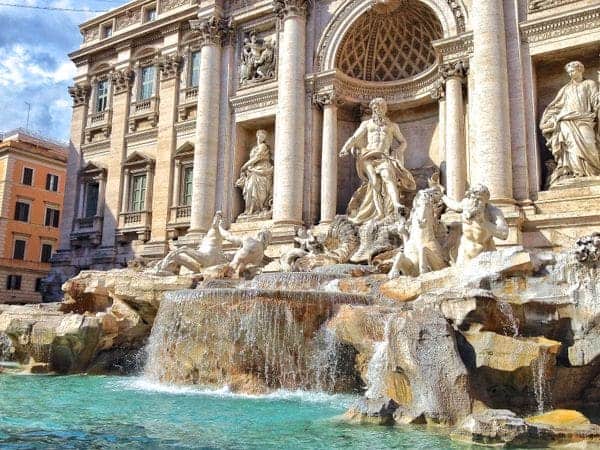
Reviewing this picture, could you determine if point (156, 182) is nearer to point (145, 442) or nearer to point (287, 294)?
point (287, 294)

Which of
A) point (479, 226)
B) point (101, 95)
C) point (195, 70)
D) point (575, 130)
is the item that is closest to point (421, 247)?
point (479, 226)

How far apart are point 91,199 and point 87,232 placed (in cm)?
171

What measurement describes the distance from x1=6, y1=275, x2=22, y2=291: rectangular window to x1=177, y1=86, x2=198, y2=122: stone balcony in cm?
2318

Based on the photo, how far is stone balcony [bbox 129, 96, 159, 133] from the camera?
23.4m

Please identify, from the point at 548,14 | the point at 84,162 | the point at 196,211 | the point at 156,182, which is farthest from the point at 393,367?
the point at 84,162

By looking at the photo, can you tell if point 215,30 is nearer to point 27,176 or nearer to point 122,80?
point 122,80

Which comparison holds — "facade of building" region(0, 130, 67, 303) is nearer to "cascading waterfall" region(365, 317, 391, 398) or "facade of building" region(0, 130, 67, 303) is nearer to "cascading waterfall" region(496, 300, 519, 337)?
"cascading waterfall" region(365, 317, 391, 398)

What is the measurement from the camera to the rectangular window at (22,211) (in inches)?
1596

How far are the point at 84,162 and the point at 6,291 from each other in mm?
17666

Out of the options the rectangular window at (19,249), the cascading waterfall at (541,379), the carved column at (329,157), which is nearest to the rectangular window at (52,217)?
the rectangular window at (19,249)

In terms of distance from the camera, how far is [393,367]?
7230mm

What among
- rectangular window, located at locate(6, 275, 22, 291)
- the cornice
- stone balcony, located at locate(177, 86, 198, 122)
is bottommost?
rectangular window, located at locate(6, 275, 22, 291)

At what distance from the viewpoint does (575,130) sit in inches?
565

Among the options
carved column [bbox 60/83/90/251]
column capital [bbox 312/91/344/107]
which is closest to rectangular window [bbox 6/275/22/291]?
carved column [bbox 60/83/90/251]
